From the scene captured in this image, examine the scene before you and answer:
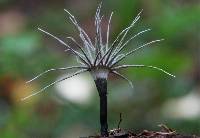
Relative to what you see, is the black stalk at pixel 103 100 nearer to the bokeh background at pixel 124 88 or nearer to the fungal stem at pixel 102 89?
the fungal stem at pixel 102 89

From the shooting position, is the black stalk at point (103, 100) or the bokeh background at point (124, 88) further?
the bokeh background at point (124, 88)

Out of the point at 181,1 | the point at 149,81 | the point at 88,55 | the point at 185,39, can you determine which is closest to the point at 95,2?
the point at 181,1

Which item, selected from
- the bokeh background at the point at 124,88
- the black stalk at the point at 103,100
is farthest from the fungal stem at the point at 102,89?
the bokeh background at the point at 124,88

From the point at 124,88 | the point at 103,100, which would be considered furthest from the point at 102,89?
the point at 124,88

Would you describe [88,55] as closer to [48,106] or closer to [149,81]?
[149,81]

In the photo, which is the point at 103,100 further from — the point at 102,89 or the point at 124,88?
the point at 124,88

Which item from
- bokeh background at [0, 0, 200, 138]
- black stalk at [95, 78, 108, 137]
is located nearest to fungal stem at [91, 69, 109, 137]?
black stalk at [95, 78, 108, 137]

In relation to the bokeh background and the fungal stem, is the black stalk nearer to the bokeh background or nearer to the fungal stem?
the fungal stem

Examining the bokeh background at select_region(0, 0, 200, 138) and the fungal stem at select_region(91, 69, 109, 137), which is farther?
the bokeh background at select_region(0, 0, 200, 138)
